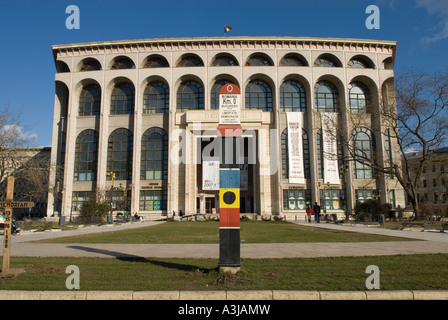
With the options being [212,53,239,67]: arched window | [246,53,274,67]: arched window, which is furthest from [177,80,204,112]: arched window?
[246,53,274,67]: arched window

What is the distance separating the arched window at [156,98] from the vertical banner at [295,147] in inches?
758

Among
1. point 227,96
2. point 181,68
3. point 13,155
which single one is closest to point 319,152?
point 181,68

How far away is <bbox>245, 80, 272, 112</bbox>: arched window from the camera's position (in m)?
50.0

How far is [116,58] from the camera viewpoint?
168ft

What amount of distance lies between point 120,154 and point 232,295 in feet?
155

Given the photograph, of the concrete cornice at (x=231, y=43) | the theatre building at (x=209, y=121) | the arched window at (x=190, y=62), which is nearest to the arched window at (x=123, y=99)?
the theatre building at (x=209, y=121)

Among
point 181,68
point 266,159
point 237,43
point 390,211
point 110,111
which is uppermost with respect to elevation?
point 237,43

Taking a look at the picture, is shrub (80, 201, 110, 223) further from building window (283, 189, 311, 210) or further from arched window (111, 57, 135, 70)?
arched window (111, 57, 135, 70)

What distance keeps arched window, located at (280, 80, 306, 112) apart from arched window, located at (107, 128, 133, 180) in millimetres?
24630

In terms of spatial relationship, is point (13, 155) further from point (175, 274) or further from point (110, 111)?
point (110, 111)

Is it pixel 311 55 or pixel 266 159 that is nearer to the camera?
pixel 266 159
